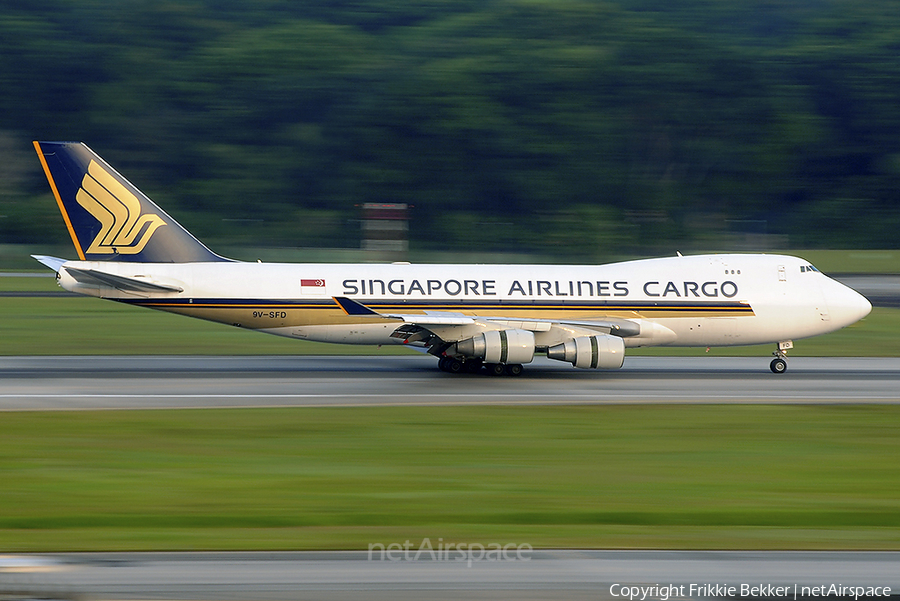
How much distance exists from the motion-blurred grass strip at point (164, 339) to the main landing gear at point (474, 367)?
5.29m

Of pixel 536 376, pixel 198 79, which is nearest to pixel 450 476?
pixel 536 376

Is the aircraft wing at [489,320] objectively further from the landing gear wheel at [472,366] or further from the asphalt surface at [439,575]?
the asphalt surface at [439,575]

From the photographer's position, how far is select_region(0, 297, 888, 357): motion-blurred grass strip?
114ft

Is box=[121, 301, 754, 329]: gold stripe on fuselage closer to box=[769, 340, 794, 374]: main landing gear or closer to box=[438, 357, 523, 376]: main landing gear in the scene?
box=[438, 357, 523, 376]: main landing gear

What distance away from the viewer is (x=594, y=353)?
28281 mm

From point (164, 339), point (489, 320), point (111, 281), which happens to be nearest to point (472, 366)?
point (489, 320)

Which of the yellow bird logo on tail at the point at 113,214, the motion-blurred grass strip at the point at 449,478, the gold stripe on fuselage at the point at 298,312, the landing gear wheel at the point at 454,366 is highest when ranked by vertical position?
the yellow bird logo on tail at the point at 113,214

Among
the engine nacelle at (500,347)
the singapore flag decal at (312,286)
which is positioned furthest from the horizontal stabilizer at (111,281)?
the engine nacelle at (500,347)

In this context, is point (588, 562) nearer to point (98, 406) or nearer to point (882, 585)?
point (882, 585)

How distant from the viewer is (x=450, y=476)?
17.3 meters

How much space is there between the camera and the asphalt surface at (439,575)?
11.1 meters

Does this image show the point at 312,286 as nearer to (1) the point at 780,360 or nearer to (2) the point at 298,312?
(2) the point at 298,312

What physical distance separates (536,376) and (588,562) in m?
17.8

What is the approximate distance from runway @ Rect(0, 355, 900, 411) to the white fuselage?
1.48 metres
